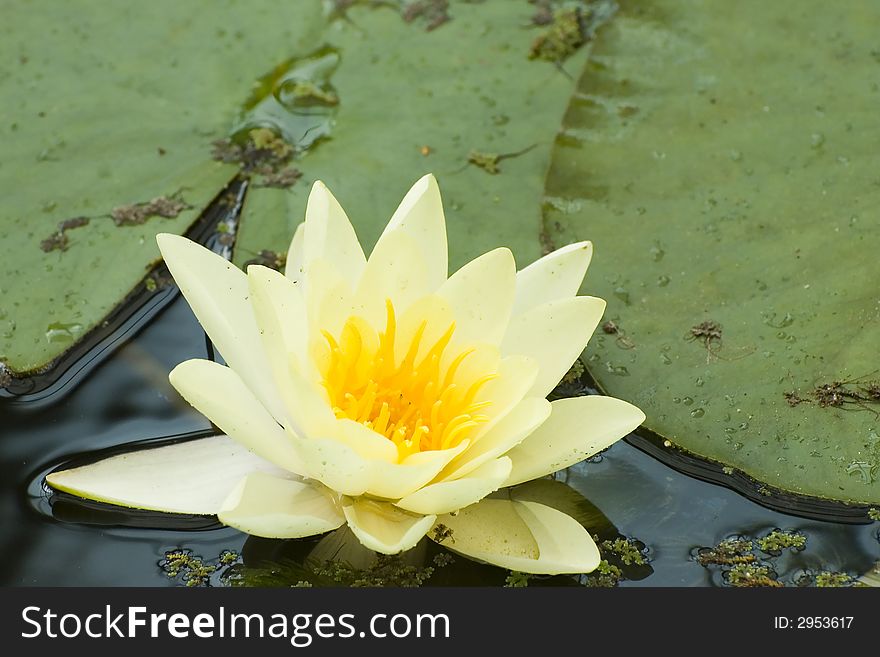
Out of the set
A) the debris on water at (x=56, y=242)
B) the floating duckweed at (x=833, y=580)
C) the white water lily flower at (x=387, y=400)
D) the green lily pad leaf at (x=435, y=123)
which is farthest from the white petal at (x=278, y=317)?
the floating duckweed at (x=833, y=580)

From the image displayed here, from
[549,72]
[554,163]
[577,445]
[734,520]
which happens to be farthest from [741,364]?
[549,72]

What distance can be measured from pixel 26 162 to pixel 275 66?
3.24ft

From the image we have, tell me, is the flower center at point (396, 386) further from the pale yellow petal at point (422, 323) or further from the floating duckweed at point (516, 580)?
the floating duckweed at point (516, 580)

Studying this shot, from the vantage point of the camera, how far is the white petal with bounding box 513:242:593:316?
2432 mm

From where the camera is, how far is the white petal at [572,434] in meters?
2.22

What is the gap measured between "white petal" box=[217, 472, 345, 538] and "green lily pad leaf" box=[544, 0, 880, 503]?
94 centimetres

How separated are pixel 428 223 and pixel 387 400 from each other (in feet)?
1.66

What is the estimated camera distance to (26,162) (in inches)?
129

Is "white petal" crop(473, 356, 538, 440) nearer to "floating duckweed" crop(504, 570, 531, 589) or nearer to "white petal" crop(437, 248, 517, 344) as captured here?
"white petal" crop(437, 248, 517, 344)

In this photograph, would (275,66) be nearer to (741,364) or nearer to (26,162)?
(26,162)

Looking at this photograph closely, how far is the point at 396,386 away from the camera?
228cm

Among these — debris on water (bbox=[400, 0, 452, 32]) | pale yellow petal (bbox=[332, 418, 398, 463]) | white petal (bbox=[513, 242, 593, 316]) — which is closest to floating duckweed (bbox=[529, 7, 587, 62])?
debris on water (bbox=[400, 0, 452, 32])

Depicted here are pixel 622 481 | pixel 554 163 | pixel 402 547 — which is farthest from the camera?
pixel 554 163

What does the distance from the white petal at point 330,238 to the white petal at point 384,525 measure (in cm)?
62
